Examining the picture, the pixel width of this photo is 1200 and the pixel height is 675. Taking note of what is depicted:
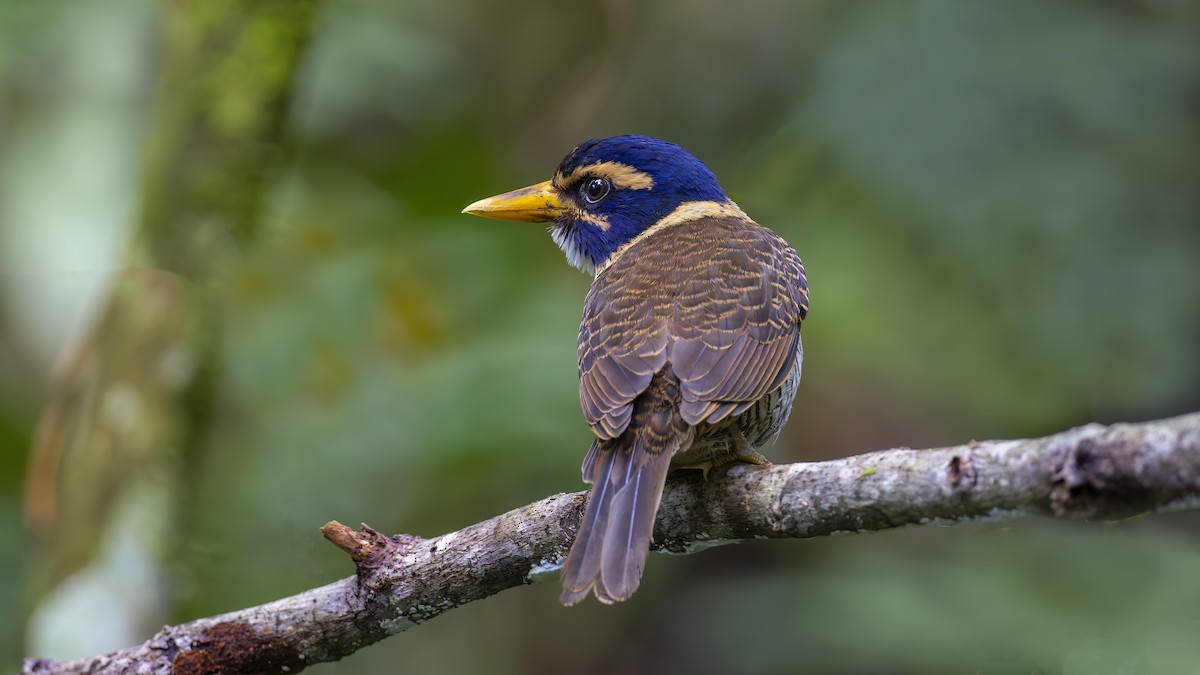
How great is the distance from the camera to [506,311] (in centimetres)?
482

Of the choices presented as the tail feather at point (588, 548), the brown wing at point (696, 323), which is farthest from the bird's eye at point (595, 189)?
the tail feather at point (588, 548)

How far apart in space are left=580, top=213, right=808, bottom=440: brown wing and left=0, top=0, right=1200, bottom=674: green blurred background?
2.92 feet

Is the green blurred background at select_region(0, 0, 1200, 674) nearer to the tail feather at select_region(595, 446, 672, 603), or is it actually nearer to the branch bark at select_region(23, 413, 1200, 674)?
the branch bark at select_region(23, 413, 1200, 674)

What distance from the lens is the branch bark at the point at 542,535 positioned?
6.77ft

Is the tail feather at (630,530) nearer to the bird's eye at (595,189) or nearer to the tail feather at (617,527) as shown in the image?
the tail feather at (617,527)

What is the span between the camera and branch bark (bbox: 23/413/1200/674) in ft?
6.77

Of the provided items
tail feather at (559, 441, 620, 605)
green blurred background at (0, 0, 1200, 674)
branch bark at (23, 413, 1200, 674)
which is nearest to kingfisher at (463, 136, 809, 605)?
tail feather at (559, 441, 620, 605)

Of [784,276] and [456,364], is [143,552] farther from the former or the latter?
[784,276]

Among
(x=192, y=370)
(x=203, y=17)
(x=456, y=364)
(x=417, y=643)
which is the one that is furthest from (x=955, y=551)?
(x=203, y=17)

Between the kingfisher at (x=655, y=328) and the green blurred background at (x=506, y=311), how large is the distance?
2.02ft

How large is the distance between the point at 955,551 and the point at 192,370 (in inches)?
112

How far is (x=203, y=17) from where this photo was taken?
468 cm

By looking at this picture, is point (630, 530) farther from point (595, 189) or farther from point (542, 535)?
point (595, 189)

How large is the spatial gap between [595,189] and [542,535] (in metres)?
1.68
